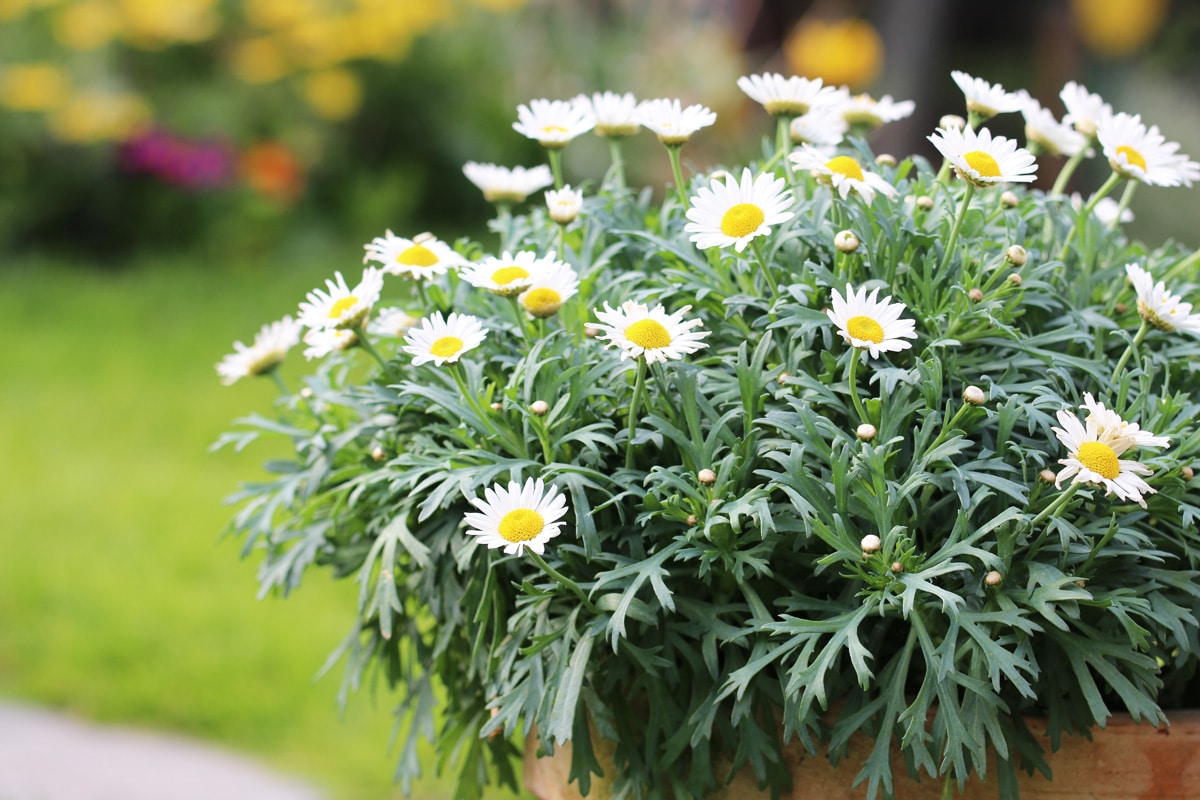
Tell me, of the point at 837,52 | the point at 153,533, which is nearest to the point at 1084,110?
the point at 153,533

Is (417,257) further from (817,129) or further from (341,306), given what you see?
(817,129)

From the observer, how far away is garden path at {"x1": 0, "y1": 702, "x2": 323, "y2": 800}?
2.68 m

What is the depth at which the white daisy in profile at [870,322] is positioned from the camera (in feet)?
4.03

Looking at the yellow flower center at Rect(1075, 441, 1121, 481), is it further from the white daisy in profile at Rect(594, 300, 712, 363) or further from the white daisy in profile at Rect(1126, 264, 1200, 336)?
the white daisy in profile at Rect(594, 300, 712, 363)

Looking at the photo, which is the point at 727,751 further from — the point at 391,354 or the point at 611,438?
the point at 391,354

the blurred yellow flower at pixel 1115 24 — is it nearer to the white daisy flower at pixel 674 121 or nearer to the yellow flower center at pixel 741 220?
the white daisy flower at pixel 674 121

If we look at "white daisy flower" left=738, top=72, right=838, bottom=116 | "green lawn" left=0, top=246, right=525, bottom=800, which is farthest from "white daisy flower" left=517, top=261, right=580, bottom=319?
"green lawn" left=0, top=246, right=525, bottom=800

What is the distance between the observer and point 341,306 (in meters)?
1.46

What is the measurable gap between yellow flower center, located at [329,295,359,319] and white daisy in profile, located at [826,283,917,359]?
1.78 ft

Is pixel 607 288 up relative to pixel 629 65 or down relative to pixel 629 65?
down

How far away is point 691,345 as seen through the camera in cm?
126

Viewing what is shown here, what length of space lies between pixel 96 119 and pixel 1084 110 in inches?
184

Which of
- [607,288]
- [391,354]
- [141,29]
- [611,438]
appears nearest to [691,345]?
[611,438]

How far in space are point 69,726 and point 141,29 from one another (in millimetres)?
3810
